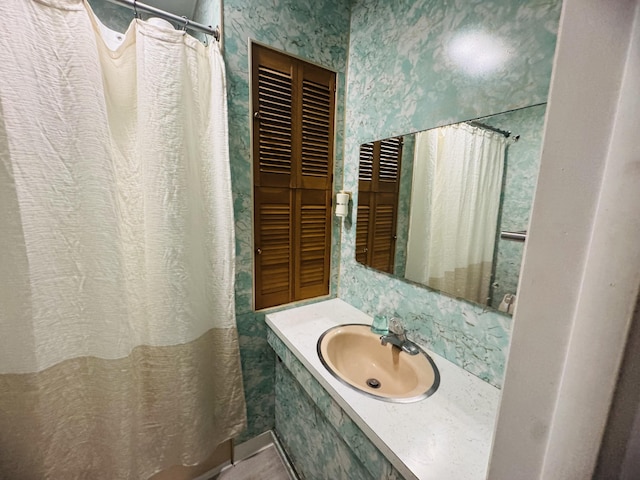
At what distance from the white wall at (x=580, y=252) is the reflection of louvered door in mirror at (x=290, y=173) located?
1075 mm

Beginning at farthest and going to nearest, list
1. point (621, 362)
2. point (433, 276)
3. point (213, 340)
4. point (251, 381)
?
point (251, 381) < point (213, 340) < point (433, 276) < point (621, 362)

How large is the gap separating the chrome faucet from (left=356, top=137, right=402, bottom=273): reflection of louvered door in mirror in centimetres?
24

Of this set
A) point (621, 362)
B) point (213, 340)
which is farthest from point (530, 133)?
point (213, 340)

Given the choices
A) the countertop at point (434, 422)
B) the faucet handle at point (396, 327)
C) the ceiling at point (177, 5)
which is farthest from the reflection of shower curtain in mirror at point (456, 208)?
the ceiling at point (177, 5)

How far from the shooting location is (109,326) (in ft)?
3.00

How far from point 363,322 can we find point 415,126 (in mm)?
931

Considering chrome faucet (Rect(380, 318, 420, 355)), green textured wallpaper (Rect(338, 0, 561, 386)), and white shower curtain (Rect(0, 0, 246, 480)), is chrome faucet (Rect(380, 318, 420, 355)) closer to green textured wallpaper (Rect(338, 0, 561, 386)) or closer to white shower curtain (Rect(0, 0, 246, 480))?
green textured wallpaper (Rect(338, 0, 561, 386))

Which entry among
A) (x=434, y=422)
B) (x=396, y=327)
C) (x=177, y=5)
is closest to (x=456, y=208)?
(x=396, y=327)

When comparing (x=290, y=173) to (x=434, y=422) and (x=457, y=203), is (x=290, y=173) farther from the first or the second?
(x=434, y=422)

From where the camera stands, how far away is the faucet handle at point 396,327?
1.03 m

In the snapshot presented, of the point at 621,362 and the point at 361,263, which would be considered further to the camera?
the point at 361,263

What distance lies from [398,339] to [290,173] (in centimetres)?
92

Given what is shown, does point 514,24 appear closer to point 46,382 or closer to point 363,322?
point 363,322

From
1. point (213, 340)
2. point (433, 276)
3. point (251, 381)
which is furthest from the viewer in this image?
point (251, 381)
